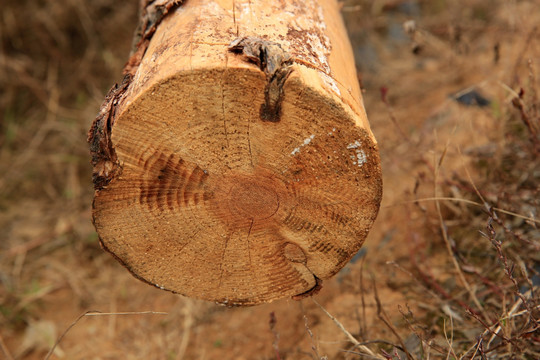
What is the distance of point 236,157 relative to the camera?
→ 54.3 inches

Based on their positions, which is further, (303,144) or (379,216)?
(379,216)

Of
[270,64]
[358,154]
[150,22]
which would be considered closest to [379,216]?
[358,154]

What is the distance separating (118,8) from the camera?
395 centimetres

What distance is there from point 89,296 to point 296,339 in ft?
4.00

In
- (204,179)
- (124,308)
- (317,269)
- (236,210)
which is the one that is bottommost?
(124,308)

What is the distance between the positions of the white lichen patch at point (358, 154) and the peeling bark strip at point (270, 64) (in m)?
0.20

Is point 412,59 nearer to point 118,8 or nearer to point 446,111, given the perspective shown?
point 446,111

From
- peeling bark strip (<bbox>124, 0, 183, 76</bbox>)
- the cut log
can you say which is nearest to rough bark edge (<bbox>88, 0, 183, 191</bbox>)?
the cut log

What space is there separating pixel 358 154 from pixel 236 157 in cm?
31

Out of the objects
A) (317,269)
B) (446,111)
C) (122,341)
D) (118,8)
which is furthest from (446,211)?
(118,8)

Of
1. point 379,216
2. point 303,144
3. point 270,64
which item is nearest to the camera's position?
point 270,64

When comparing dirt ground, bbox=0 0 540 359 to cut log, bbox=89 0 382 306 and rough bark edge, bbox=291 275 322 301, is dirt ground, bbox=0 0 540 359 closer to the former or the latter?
rough bark edge, bbox=291 275 322 301

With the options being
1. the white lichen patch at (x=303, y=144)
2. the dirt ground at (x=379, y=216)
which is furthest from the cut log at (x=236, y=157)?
the dirt ground at (x=379, y=216)

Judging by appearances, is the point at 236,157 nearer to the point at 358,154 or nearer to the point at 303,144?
the point at 303,144
